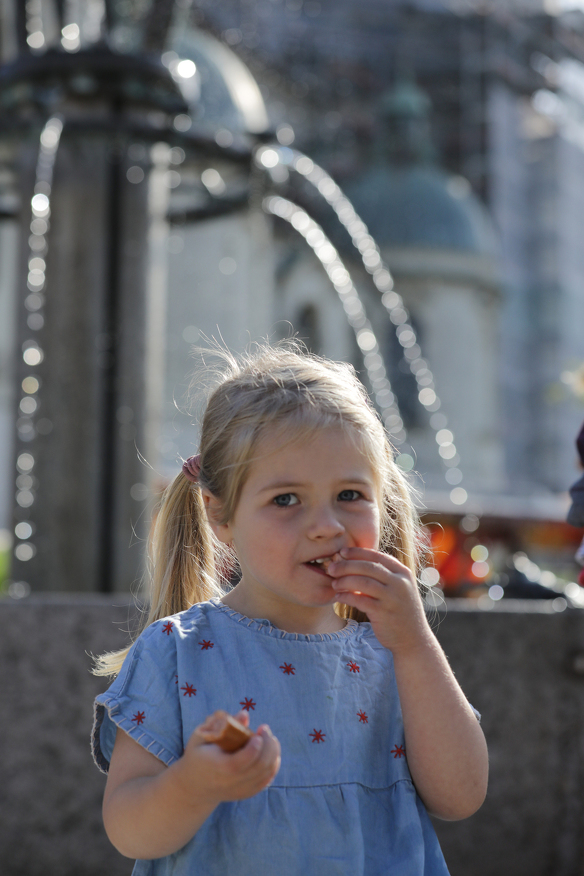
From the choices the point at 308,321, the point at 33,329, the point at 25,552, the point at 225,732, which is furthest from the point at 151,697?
the point at 308,321

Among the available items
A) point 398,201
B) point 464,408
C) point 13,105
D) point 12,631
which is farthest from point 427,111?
point 12,631

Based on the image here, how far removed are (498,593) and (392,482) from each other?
2344 mm

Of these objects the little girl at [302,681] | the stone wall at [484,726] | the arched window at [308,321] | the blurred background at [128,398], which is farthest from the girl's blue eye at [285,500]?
the arched window at [308,321]

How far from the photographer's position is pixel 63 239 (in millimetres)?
3928

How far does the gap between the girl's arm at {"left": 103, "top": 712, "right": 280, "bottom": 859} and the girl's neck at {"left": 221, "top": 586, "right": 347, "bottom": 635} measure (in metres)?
0.24

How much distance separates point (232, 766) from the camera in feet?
3.40

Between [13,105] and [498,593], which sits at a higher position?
[13,105]

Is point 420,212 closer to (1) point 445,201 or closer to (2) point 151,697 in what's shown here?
(1) point 445,201

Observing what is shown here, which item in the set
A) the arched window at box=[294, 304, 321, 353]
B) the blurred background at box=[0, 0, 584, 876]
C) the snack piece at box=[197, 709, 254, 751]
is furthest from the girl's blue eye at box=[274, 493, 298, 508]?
the arched window at box=[294, 304, 321, 353]

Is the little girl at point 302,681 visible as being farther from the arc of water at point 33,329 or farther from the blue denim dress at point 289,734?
the arc of water at point 33,329

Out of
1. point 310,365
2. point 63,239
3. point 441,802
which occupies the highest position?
point 63,239

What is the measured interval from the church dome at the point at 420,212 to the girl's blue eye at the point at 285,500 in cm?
2293

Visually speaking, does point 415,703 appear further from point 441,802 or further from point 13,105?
point 13,105

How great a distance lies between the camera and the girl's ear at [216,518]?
1.41 m
